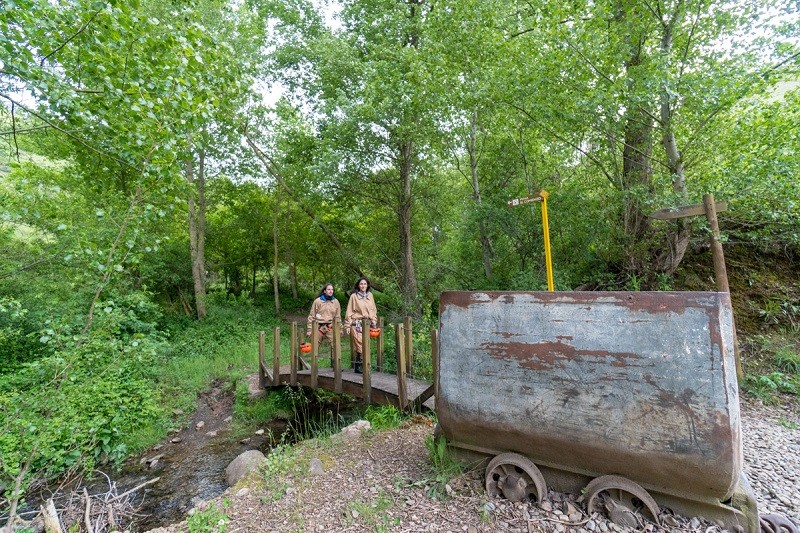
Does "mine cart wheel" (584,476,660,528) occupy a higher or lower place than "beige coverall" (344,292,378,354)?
lower

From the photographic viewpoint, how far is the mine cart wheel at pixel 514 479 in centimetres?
264

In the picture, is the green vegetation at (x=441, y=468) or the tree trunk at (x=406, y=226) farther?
the tree trunk at (x=406, y=226)

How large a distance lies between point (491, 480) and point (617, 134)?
254 inches

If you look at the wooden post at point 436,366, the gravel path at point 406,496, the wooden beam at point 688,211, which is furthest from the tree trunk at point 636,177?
the wooden post at point 436,366

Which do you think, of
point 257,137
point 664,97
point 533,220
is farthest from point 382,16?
point 664,97

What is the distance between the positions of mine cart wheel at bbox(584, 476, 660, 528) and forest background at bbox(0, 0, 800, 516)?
4.05 metres

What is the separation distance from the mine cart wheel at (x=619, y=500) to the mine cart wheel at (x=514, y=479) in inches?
12.6

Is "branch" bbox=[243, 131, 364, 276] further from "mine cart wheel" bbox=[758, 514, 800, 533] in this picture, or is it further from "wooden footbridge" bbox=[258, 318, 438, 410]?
"mine cart wheel" bbox=[758, 514, 800, 533]

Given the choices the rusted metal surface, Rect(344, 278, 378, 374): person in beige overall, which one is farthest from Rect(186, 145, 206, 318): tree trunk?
the rusted metal surface

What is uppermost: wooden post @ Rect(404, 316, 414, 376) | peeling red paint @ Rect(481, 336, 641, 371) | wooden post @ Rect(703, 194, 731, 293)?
wooden post @ Rect(703, 194, 731, 293)

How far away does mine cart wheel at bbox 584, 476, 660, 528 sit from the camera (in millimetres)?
2314

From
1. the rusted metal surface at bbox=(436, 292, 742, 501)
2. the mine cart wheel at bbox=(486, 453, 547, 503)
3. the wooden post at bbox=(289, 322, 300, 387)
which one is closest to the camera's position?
the rusted metal surface at bbox=(436, 292, 742, 501)

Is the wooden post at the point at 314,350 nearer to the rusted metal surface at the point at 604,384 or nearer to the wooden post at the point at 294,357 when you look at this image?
the wooden post at the point at 294,357

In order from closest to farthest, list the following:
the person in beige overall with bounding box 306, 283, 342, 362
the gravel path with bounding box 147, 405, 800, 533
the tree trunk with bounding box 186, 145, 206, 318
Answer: the gravel path with bounding box 147, 405, 800, 533, the person in beige overall with bounding box 306, 283, 342, 362, the tree trunk with bounding box 186, 145, 206, 318
